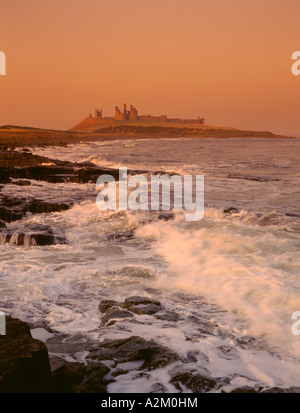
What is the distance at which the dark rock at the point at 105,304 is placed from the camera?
5848 mm

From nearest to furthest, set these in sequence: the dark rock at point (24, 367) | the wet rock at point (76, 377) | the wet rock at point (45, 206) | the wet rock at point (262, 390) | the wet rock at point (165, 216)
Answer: the dark rock at point (24, 367) → the wet rock at point (76, 377) → the wet rock at point (262, 390) → the wet rock at point (165, 216) → the wet rock at point (45, 206)

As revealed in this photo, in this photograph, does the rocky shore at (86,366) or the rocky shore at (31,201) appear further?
the rocky shore at (31,201)

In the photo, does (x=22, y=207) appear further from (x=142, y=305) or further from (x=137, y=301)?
(x=142, y=305)

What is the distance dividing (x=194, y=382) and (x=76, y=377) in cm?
123

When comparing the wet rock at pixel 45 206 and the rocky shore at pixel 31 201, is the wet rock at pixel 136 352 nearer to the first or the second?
the rocky shore at pixel 31 201

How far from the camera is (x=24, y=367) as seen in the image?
11.2ft

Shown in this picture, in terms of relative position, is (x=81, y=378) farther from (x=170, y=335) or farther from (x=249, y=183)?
(x=249, y=183)

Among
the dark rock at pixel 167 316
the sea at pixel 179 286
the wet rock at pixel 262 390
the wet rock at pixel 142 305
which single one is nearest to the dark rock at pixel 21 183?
the sea at pixel 179 286

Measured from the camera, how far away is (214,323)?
219 inches

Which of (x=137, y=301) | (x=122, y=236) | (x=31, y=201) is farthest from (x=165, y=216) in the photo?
(x=137, y=301)

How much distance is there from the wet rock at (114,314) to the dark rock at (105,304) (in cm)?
11

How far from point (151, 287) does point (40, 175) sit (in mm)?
16577

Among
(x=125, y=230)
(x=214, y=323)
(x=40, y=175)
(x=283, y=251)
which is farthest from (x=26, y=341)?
(x=40, y=175)

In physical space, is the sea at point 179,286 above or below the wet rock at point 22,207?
below
